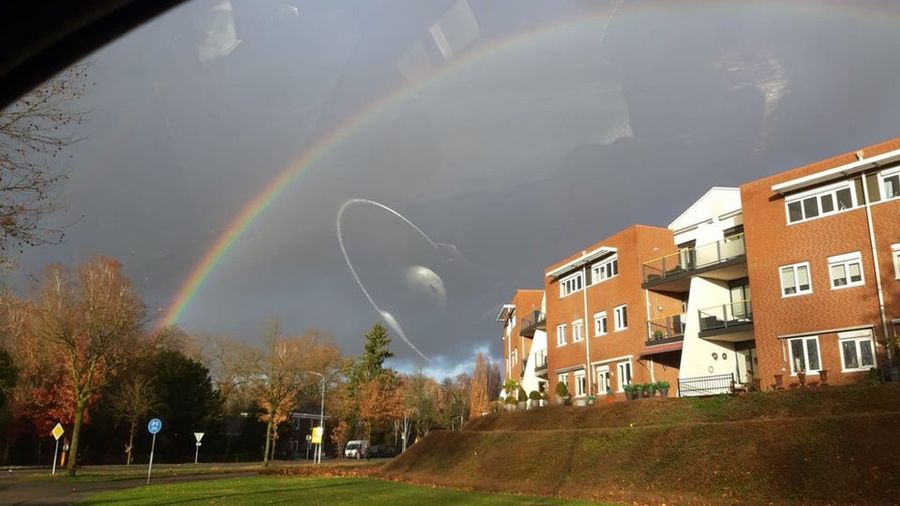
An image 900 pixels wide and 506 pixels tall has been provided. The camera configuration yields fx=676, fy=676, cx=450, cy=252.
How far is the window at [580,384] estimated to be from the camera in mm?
49987

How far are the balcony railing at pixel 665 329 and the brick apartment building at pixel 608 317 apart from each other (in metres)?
0.45

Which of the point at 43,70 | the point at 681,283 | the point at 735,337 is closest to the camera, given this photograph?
the point at 43,70

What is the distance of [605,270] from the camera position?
48.4m

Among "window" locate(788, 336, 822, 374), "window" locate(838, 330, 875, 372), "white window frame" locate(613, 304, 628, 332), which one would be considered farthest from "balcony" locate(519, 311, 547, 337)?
"window" locate(838, 330, 875, 372)

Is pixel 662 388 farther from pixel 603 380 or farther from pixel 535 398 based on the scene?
pixel 535 398

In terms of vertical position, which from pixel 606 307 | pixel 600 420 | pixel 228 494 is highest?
pixel 606 307

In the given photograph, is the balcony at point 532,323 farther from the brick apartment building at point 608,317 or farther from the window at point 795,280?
the window at point 795,280

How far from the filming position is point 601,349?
155 ft

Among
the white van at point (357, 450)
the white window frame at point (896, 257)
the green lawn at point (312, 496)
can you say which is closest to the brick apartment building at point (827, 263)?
the white window frame at point (896, 257)

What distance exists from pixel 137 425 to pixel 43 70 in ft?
244

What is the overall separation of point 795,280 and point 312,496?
24.1 metres

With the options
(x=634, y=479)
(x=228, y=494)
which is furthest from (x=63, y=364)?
(x=634, y=479)

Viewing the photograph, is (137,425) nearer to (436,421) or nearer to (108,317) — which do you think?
(108,317)

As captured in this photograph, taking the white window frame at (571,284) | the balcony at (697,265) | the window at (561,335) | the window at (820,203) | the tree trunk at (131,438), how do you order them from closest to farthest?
the window at (820,203)
the balcony at (697,265)
the white window frame at (571,284)
the window at (561,335)
the tree trunk at (131,438)
